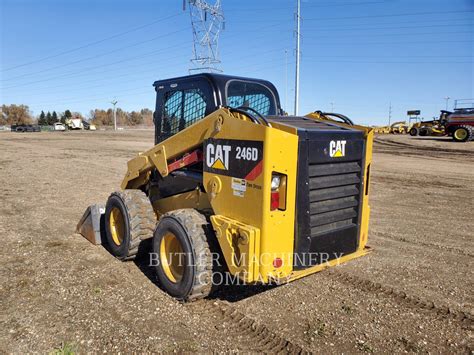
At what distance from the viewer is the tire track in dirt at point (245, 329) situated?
3014 mm

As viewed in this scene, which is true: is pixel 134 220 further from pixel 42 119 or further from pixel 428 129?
pixel 42 119

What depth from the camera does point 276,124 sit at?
11.0 ft

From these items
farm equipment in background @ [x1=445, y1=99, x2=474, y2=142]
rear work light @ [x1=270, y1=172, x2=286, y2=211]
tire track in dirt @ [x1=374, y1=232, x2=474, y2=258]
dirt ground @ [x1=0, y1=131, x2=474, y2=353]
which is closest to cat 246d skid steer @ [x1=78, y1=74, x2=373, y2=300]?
rear work light @ [x1=270, y1=172, x2=286, y2=211]

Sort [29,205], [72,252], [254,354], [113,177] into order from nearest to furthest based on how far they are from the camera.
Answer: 1. [254,354]
2. [72,252]
3. [29,205]
4. [113,177]

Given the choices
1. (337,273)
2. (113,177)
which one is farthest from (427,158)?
(337,273)

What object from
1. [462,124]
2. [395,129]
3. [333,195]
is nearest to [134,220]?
[333,195]

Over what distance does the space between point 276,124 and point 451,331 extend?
2.30 meters

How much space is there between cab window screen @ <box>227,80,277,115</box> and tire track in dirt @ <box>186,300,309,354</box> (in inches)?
82.0

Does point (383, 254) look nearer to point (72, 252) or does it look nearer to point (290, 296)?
point (290, 296)

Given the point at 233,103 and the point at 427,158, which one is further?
the point at 427,158

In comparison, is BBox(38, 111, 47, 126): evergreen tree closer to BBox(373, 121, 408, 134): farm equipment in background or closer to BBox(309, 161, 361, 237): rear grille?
BBox(373, 121, 408, 134): farm equipment in background

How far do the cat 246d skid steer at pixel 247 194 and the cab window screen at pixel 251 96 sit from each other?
0.06 ft

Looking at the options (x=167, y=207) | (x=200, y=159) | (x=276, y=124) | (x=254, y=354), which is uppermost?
(x=276, y=124)

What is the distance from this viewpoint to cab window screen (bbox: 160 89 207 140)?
429 centimetres
